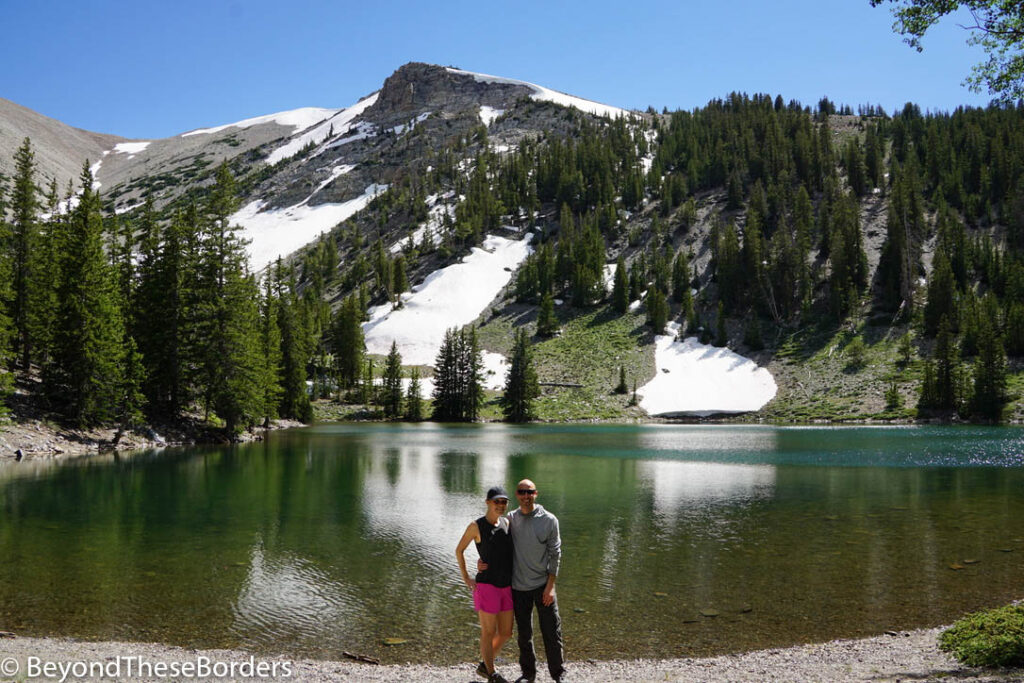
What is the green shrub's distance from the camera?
746 centimetres

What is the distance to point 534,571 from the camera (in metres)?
7.53

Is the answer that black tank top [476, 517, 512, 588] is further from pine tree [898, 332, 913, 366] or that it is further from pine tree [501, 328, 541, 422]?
pine tree [898, 332, 913, 366]

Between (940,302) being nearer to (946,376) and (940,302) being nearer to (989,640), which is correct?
(946,376)

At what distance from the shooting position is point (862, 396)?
8069cm

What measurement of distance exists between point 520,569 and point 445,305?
120 meters

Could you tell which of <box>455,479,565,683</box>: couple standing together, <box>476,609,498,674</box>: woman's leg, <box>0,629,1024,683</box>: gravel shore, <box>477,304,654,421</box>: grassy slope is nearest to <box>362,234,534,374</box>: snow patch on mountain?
<box>477,304,654,421</box>: grassy slope

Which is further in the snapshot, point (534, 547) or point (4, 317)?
point (4, 317)

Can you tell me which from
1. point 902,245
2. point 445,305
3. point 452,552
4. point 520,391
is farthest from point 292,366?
point 902,245

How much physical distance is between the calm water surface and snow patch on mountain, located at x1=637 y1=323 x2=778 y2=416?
175 feet

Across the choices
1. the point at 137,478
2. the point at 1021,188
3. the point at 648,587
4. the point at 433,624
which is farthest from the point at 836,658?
the point at 1021,188

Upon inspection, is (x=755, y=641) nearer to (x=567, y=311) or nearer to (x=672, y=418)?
(x=672, y=418)

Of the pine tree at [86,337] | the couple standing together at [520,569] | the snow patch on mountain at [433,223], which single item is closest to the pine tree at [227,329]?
the pine tree at [86,337]

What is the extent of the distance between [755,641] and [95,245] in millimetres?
44639

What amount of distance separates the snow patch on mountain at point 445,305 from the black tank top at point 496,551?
299ft
